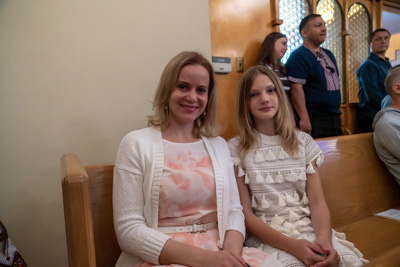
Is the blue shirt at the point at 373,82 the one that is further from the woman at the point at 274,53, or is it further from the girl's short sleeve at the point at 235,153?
the girl's short sleeve at the point at 235,153

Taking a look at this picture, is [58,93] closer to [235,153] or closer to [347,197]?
[235,153]

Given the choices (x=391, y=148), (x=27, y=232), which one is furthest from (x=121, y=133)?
(x=391, y=148)

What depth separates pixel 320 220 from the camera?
106 cm

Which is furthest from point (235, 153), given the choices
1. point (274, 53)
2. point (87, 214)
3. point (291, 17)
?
point (291, 17)

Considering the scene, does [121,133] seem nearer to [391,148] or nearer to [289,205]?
[289,205]

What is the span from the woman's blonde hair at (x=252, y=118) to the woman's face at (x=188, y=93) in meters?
0.29

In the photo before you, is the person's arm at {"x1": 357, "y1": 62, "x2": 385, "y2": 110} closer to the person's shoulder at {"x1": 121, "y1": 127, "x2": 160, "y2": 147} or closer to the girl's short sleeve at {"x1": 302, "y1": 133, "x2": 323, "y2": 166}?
the girl's short sleeve at {"x1": 302, "y1": 133, "x2": 323, "y2": 166}

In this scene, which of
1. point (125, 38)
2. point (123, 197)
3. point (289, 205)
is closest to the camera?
point (123, 197)

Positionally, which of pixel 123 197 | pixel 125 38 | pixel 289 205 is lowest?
pixel 289 205

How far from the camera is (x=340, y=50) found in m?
3.10

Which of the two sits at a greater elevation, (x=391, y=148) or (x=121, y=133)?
(x=121, y=133)

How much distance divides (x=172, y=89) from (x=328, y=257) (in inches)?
30.8

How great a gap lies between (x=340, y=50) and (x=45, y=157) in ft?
10.3

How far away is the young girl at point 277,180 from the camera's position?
0.99 meters
